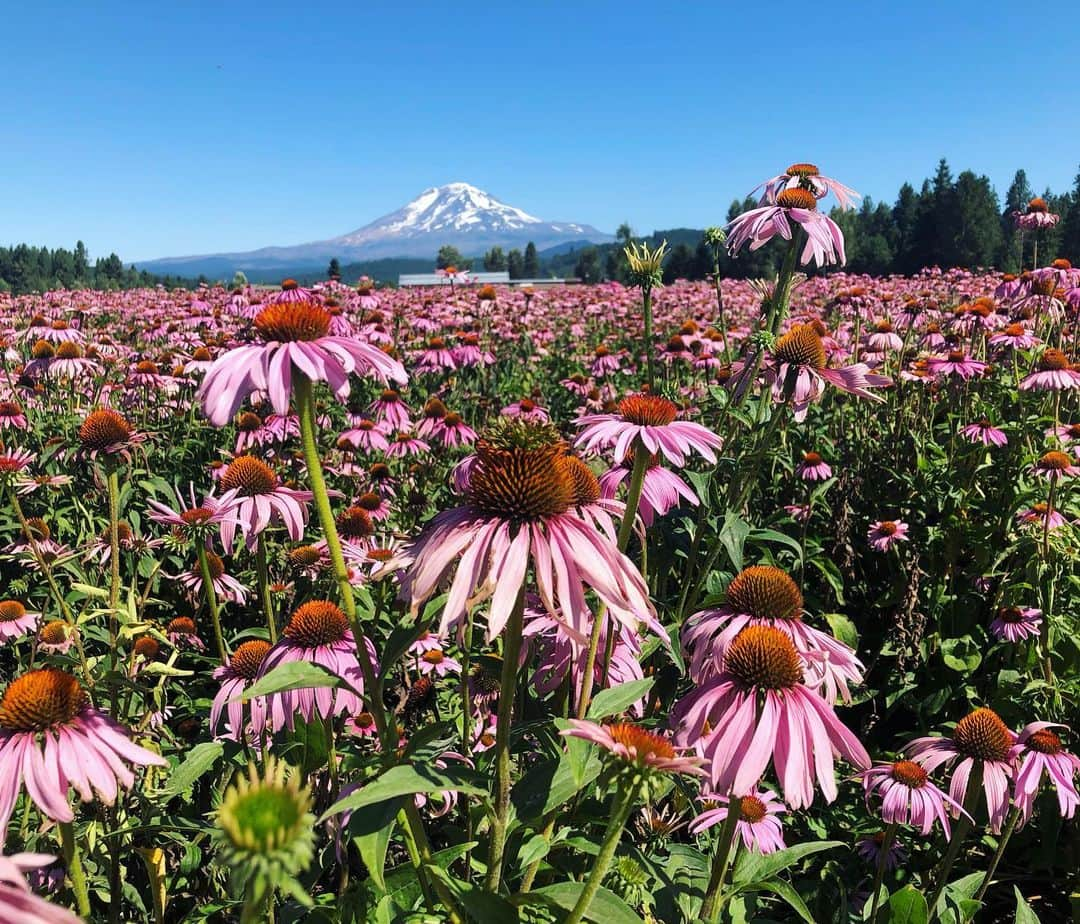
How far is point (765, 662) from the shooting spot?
123 centimetres

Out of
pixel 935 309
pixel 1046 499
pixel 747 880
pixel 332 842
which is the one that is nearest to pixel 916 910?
pixel 747 880

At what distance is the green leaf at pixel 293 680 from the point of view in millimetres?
931

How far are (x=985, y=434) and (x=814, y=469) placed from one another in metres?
0.98

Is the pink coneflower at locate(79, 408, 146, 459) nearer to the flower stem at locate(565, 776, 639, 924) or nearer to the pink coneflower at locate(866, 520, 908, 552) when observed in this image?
the flower stem at locate(565, 776, 639, 924)

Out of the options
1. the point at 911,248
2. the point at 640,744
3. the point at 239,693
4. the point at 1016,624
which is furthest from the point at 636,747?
the point at 911,248

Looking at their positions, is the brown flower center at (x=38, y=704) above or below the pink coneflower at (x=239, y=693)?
above

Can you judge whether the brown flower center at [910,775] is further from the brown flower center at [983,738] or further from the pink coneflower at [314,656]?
the pink coneflower at [314,656]

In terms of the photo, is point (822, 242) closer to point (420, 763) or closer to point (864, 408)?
point (420, 763)

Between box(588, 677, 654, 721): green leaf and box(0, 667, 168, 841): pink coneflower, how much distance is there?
0.69 m

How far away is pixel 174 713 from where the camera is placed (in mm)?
2814

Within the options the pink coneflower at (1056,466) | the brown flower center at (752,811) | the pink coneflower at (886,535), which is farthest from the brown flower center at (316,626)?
the pink coneflower at (1056,466)

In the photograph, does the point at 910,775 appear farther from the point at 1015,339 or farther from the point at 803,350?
the point at 1015,339

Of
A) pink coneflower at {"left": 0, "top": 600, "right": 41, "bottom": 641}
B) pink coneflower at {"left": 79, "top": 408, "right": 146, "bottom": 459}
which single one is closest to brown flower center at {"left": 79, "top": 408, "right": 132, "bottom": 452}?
pink coneflower at {"left": 79, "top": 408, "right": 146, "bottom": 459}

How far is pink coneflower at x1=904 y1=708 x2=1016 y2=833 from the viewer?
1.89m
